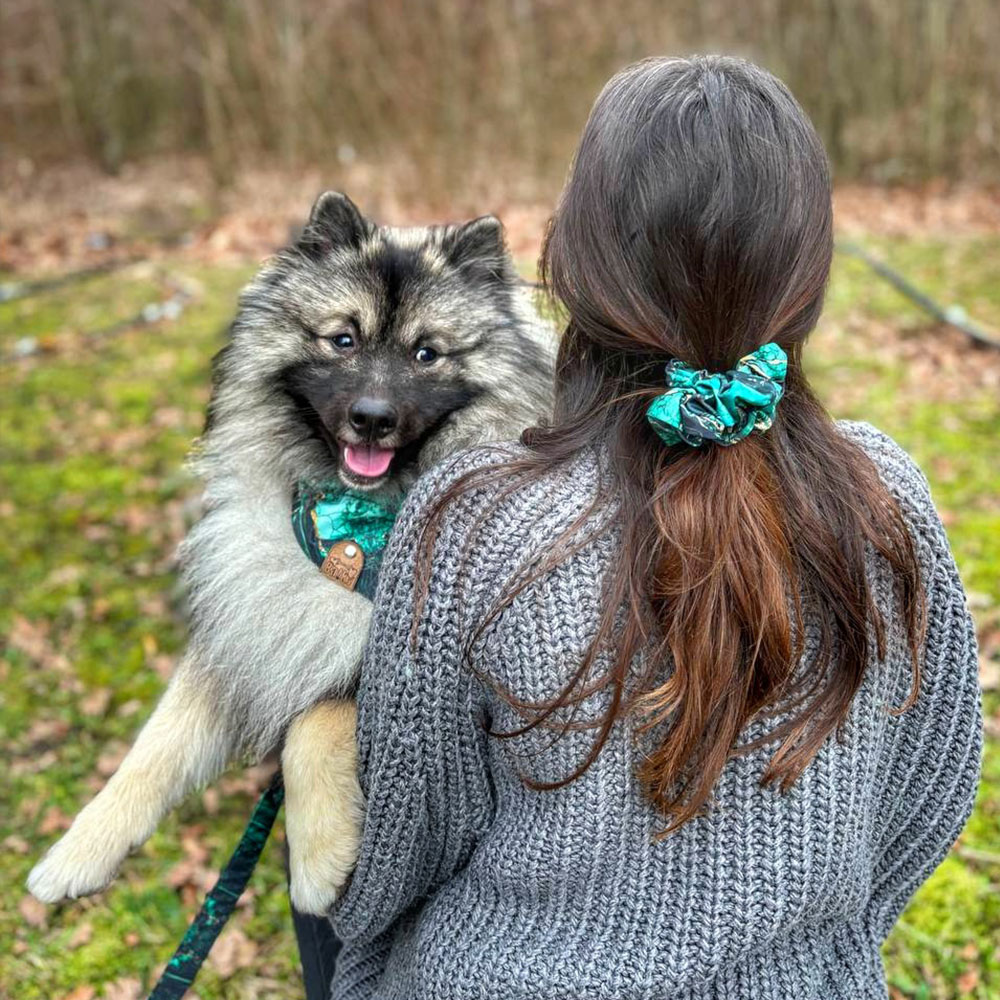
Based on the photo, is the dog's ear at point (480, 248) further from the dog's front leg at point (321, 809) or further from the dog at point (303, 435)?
the dog's front leg at point (321, 809)

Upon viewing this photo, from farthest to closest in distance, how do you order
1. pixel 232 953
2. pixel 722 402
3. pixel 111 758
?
pixel 111 758 < pixel 232 953 < pixel 722 402

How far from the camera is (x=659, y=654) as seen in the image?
1.48 meters

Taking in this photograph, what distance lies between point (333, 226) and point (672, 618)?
1.38 m

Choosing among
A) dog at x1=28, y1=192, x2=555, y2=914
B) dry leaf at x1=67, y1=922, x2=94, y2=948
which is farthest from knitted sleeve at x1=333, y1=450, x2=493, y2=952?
dry leaf at x1=67, y1=922, x2=94, y2=948

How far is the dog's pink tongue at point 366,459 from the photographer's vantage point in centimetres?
224

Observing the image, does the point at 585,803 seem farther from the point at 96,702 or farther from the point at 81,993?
the point at 96,702

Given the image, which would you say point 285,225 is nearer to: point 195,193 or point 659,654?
point 195,193

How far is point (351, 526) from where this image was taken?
2.22 m

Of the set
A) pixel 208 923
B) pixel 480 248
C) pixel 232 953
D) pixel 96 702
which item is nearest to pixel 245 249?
pixel 96 702

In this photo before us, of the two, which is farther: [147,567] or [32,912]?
[147,567]

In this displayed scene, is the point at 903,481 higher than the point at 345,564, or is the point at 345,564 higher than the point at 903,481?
the point at 903,481

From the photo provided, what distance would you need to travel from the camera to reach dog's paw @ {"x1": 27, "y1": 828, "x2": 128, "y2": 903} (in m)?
2.18

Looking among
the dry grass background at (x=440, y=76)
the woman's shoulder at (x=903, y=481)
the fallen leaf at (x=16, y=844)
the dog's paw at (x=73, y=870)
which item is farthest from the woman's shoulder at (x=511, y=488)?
the dry grass background at (x=440, y=76)

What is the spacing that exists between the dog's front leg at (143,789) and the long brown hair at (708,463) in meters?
1.05
